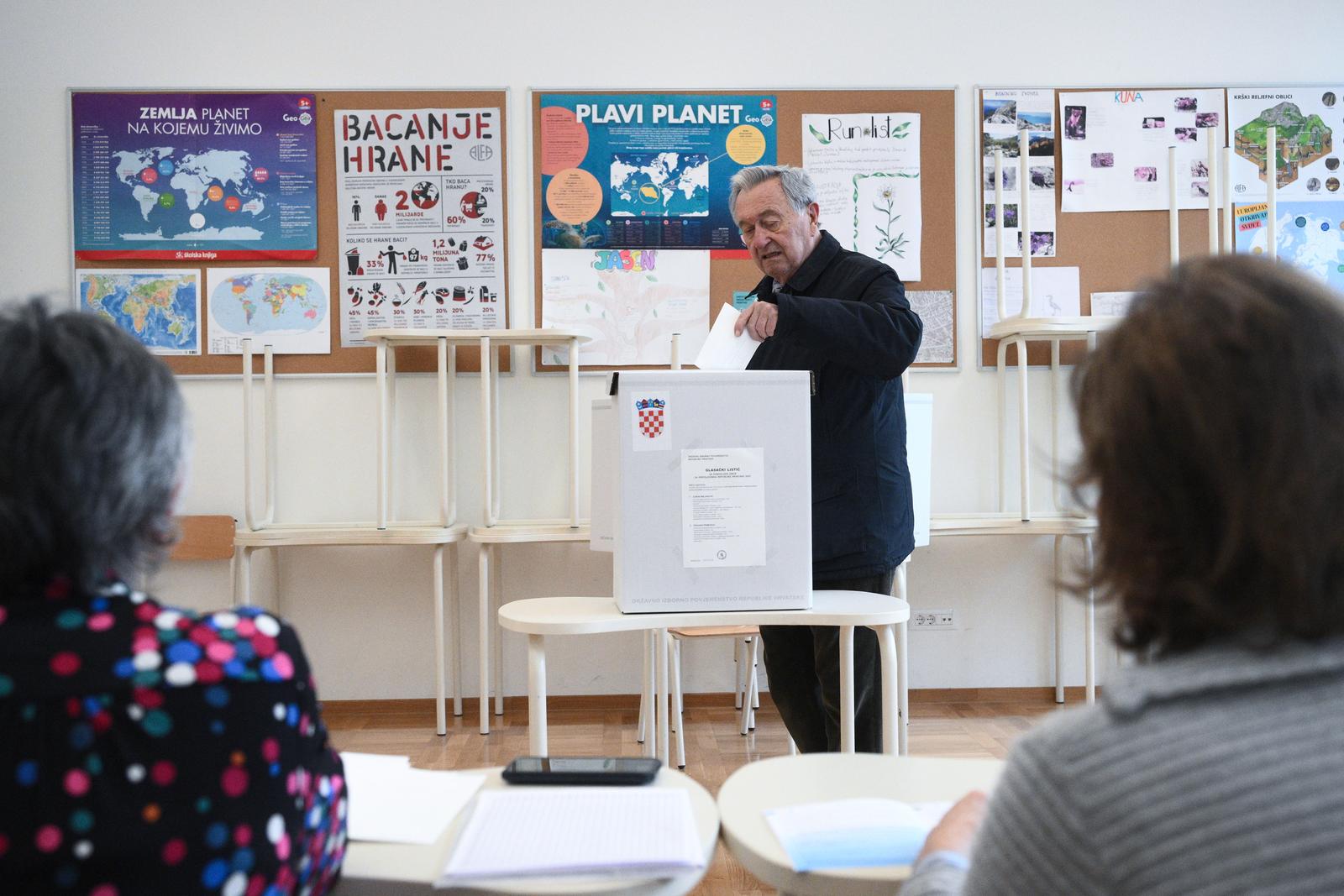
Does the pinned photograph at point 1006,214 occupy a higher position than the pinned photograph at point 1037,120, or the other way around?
the pinned photograph at point 1037,120

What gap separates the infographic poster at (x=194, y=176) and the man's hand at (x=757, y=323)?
2378mm

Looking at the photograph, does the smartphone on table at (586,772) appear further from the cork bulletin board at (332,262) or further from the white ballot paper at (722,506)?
the cork bulletin board at (332,262)

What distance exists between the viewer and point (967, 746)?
125 inches

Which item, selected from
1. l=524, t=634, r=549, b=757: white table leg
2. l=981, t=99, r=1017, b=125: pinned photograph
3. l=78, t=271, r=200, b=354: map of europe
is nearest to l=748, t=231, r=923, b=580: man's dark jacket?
l=524, t=634, r=549, b=757: white table leg

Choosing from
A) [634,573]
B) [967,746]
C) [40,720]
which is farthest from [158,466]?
[967,746]

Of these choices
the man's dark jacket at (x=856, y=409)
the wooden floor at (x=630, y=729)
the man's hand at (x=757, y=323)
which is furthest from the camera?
the wooden floor at (x=630, y=729)

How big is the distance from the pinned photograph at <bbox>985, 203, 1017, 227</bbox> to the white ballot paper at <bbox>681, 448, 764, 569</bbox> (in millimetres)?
2524

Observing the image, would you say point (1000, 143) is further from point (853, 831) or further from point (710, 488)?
point (853, 831)

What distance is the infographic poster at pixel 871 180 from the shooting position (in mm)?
3697

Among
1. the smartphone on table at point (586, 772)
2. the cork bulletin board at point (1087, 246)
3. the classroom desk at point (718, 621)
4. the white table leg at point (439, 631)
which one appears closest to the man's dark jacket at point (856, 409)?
the classroom desk at point (718, 621)

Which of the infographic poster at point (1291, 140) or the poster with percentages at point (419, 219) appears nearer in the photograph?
the poster with percentages at point (419, 219)

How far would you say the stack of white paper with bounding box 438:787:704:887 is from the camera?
31.1 inches

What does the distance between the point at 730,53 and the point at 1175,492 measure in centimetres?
→ 344

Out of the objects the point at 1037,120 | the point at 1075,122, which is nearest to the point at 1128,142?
the point at 1075,122
